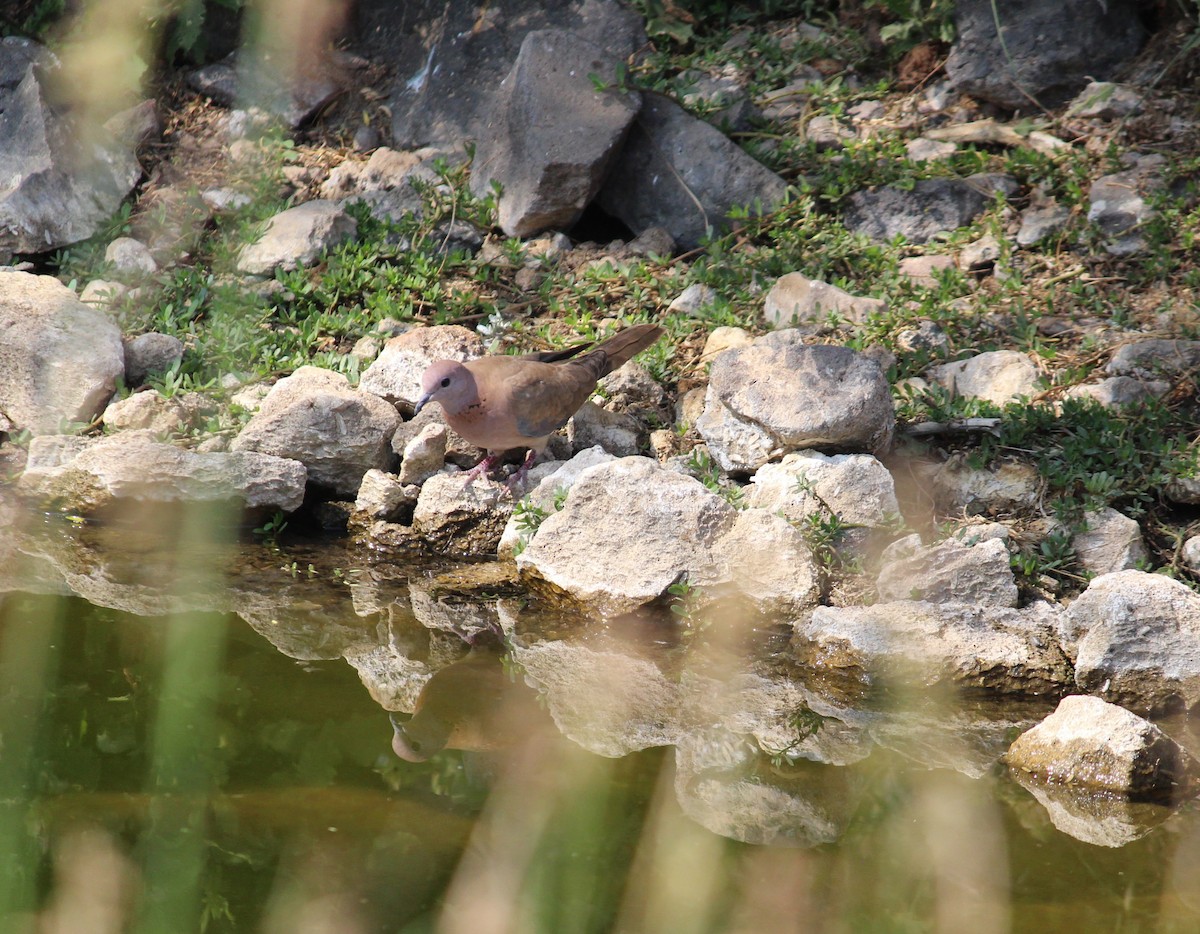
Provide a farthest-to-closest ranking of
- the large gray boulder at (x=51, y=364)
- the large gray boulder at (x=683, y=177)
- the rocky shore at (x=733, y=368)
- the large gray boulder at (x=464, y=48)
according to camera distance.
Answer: the large gray boulder at (x=464, y=48) → the large gray boulder at (x=683, y=177) → the large gray boulder at (x=51, y=364) → the rocky shore at (x=733, y=368)

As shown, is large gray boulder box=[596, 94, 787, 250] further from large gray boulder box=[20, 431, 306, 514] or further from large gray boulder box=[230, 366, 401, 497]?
large gray boulder box=[20, 431, 306, 514]

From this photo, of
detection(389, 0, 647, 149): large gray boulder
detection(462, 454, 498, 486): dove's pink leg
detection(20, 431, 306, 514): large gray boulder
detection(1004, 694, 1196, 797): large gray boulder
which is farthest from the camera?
detection(389, 0, 647, 149): large gray boulder

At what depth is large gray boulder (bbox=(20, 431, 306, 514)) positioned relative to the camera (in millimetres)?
4781

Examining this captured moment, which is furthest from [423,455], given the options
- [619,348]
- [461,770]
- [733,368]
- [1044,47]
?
[1044,47]

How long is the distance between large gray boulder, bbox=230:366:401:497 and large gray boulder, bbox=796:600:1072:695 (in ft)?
6.94

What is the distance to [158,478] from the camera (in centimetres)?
478

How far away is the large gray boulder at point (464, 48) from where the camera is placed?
23.4 ft

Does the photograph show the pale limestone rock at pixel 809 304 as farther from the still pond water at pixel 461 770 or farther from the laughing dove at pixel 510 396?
the still pond water at pixel 461 770

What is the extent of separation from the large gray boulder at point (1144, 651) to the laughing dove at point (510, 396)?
A: 86.4 inches

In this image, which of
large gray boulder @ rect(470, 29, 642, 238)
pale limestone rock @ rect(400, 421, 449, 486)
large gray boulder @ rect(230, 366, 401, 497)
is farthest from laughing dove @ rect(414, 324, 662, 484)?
large gray boulder @ rect(470, 29, 642, 238)

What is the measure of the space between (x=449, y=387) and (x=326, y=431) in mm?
671

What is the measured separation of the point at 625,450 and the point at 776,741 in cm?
187

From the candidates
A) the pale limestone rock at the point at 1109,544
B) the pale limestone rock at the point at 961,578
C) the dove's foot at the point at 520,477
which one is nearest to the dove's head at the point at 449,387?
the dove's foot at the point at 520,477

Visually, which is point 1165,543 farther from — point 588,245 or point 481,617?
point 588,245
